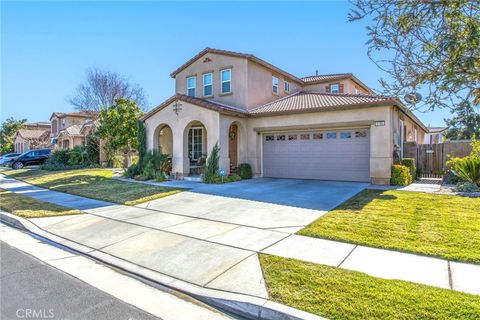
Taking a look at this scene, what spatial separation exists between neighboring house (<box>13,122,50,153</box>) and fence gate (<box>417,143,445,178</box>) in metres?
45.6

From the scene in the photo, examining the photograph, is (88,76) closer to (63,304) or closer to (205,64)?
(205,64)

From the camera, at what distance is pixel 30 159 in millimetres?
28969

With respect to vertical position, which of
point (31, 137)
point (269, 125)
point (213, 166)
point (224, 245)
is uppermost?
point (31, 137)

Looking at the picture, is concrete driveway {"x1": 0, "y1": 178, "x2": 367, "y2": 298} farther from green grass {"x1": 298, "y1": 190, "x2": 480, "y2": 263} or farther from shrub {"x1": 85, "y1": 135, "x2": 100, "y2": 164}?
shrub {"x1": 85, "y1": 135, "x2": 100, "y2": 164}

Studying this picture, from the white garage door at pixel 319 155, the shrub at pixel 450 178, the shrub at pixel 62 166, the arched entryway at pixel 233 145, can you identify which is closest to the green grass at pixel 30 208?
the arched entryway at pixel 233 145

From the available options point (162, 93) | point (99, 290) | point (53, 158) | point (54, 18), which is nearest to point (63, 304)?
point (99, 290)

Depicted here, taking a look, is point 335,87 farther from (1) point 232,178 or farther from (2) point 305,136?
(1) point 232,178

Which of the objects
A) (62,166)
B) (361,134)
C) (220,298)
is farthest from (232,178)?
(62,166)

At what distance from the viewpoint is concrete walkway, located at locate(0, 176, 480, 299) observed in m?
4.54

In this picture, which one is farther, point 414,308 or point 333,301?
point 333,301

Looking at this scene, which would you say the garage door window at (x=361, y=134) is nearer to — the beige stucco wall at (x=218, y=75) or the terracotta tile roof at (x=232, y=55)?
the beige stucco wall at (x=218, y=75)

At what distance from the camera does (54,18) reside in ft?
37.5

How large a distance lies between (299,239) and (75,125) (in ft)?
128

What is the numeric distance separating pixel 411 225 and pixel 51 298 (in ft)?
23.5
